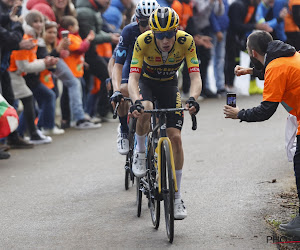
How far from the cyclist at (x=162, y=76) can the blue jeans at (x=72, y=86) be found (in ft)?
20.8

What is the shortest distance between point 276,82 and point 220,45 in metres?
11.6

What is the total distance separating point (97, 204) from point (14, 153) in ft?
13.1

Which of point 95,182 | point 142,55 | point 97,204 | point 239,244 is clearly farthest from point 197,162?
point 239,244

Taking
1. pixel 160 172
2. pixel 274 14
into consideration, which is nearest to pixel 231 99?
pixel 160 172

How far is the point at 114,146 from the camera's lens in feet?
41.4

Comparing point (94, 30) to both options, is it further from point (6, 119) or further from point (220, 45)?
point (6, 119)

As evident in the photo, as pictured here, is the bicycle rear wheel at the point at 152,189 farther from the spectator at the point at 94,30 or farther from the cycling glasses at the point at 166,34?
the spectator at the point at 94,30

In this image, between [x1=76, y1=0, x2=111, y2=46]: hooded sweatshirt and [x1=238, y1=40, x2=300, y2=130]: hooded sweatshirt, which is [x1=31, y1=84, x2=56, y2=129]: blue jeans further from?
[x1=238, y1=40, x2=300, y2=130]: hooded sweatshirt

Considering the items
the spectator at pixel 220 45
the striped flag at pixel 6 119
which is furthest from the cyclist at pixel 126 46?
the spectator at pixel 220 45

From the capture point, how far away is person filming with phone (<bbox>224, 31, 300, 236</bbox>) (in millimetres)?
6660

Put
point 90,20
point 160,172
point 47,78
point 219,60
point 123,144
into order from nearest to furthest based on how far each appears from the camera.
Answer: point 160,172
point 123,144
point 47,78
point 90,20
point 219,60

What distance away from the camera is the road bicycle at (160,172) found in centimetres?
677

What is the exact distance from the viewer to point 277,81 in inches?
262

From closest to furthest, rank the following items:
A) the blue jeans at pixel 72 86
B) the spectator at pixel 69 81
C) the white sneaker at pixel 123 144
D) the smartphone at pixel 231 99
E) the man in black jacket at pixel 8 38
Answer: the smartphone at pixel 231 99 → the white sneaker at pixel 123 144 → the man in black jacket at pixel 8 38 → the spectator at pixel 69 81 → the blue jeans at pixel 72 86
